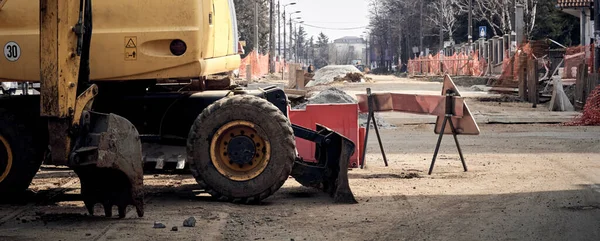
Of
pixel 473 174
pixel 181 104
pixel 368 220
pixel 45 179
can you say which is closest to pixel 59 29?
pixel 181 104

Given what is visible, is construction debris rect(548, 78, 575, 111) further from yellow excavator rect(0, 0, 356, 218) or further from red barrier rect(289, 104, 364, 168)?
yellow excavator rect(0, 0, 356, 218)

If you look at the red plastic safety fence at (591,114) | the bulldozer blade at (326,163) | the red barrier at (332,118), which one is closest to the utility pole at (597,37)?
the red plastic safety fence at (591,114)

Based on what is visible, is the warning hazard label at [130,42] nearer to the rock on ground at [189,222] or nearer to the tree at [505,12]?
Result: the rock on ground at [189,222]

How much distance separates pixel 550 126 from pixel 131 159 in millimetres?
14179

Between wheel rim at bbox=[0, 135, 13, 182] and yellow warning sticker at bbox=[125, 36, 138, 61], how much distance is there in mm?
1384

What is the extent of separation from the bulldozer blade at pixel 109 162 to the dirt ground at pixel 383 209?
0.19 m

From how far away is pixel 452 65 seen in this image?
7775 cm

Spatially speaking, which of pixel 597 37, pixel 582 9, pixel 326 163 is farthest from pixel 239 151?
pixel 582 9

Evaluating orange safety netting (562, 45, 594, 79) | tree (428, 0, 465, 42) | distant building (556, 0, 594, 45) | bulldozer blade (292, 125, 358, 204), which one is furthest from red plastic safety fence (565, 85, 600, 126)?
tree (428, 0, 465, 42)

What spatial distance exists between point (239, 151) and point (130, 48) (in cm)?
144

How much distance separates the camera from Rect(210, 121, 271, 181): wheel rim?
996 centimetres

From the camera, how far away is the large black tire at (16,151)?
9641 millimetres

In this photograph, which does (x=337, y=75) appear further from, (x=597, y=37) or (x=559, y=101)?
(x=559, y=101)

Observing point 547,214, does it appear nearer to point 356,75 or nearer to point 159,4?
point 159,4
